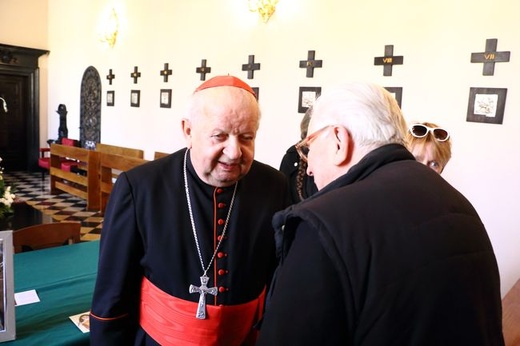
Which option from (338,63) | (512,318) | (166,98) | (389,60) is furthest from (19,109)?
(512,318)

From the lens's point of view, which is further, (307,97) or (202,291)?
(307,97)

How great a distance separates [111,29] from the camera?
8695 millimetres

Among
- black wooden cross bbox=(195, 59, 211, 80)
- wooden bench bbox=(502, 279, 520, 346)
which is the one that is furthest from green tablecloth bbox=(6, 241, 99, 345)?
black wooden cross bbox=(195, 59, 211, 80)

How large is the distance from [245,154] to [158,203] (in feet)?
1.14

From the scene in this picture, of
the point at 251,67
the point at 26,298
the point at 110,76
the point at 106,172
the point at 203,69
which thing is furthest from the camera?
the point at 110,76

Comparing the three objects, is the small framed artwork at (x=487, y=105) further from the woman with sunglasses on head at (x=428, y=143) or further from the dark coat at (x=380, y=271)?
the dark coat at (x=380, y=271)

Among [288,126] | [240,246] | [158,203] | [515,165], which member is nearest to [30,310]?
[158,203]

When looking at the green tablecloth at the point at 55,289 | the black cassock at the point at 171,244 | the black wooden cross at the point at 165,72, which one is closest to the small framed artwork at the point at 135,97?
the black wooden cross at the point at 165,72

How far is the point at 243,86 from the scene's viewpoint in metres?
1.44

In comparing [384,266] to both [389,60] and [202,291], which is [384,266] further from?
[389,60]

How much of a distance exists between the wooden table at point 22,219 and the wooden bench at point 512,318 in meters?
3.56

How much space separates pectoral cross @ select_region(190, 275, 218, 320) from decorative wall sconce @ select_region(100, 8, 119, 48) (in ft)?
27.2

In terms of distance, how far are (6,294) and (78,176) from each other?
682 cm

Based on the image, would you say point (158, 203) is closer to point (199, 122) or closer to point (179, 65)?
point (199, 122)
